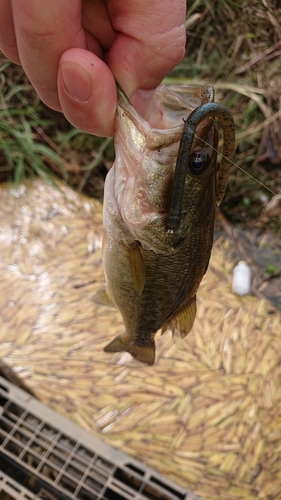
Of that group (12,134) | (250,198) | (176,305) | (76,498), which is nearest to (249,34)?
(250,198)

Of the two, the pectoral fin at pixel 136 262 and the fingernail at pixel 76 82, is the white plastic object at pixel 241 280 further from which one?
the fingernail at pixel 76 82

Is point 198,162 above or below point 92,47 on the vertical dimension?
below

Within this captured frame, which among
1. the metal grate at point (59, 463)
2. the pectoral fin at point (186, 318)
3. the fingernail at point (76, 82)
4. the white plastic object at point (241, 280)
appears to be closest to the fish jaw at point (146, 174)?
the fingernail at point (76, 82)

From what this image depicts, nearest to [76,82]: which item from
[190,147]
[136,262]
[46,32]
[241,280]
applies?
[46,32]

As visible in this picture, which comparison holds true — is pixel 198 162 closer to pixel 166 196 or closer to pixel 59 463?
pixel 166 196

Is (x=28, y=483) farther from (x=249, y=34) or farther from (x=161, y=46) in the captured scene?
(x=249, y=34)
